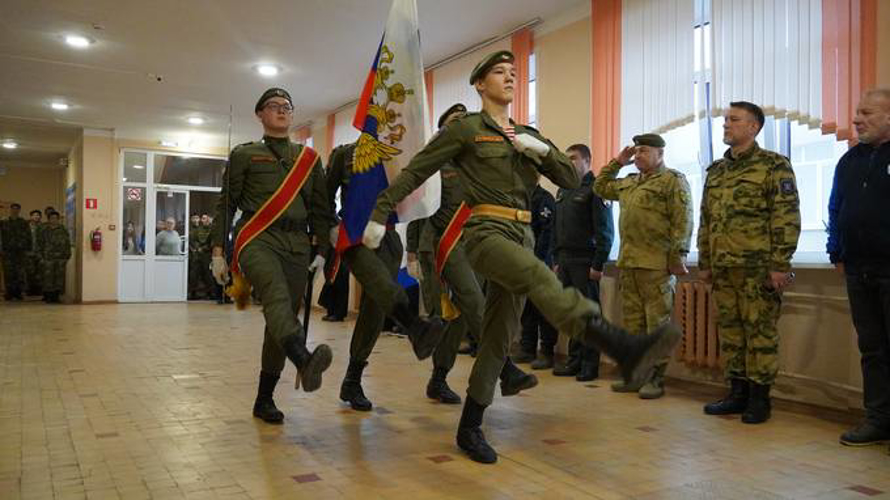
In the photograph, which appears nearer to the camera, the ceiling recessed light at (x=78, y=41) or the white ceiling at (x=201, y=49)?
the white ceiling at (x=201, y=49)

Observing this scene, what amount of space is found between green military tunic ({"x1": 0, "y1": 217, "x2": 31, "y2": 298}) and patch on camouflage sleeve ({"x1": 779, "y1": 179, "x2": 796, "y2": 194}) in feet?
43.4

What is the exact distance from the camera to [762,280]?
127 inches

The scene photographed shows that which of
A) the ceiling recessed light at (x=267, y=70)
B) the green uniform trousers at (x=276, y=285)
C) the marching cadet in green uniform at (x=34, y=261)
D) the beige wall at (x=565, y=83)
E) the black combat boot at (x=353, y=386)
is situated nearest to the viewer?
the green uniform trousers at (x=276, y=285)

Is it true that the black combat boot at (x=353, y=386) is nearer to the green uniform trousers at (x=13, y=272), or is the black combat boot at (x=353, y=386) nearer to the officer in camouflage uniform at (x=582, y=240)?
the officer in camouflage uniform at (x=582, y=240)

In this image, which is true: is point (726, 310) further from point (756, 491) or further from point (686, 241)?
point (756, 491)

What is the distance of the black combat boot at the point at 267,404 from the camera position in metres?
3.04

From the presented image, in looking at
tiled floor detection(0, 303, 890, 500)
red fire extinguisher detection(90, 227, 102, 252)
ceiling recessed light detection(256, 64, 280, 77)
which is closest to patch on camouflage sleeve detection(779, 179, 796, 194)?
tiled floor detection(0, 303, 890, 500)

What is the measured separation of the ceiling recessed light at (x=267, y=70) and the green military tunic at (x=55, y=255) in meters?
6.19

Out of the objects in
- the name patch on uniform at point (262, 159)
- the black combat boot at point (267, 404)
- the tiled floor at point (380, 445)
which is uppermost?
the name patch on uniform at point (262, 159)

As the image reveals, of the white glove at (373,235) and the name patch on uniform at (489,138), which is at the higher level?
the name patch on uniform at (489,138)

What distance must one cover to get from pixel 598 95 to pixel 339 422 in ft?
11.1

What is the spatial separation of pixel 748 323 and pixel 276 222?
231cm

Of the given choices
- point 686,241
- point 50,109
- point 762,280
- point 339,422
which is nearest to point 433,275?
point 339,422

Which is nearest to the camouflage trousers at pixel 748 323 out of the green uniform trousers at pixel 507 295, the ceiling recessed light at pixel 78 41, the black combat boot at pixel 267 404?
the green uniform trousers at pixel 507 295
